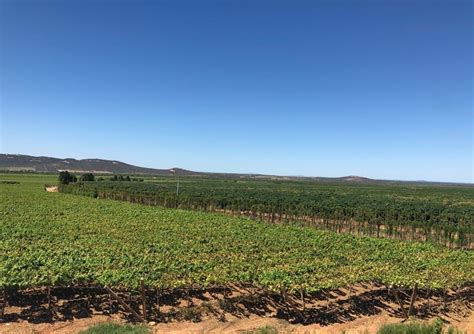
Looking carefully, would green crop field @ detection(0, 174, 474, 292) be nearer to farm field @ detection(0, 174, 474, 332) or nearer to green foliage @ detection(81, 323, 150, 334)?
farm field @ detection(0, 174, 474, 332)

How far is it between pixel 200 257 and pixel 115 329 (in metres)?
7.00

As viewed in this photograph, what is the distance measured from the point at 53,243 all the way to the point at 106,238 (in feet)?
9.80

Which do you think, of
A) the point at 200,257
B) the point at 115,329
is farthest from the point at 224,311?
the point at 200,257

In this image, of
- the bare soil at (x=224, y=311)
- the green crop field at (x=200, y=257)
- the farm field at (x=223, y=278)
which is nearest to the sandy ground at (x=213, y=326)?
the bare soil at (x=224, y=311)

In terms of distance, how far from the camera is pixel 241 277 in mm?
12375

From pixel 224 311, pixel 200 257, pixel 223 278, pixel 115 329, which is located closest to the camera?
pixel 115 329

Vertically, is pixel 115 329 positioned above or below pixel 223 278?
below

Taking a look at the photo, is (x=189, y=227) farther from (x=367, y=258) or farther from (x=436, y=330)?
(x=436, y=330)

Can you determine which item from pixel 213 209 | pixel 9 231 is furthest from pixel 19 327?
pixel 213 209

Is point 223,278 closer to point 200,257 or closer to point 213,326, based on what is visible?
point 213,326

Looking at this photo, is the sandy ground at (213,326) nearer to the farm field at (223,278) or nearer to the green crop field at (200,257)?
the farm field at (223,278)

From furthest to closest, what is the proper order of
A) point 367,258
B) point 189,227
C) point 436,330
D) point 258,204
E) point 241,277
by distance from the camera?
point 258,204 → point 189,227 → point 367,258 → point 241,277 → point 436,330

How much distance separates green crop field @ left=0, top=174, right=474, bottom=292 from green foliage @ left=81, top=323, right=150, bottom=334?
1.44 meters

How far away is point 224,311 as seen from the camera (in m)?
11.4
